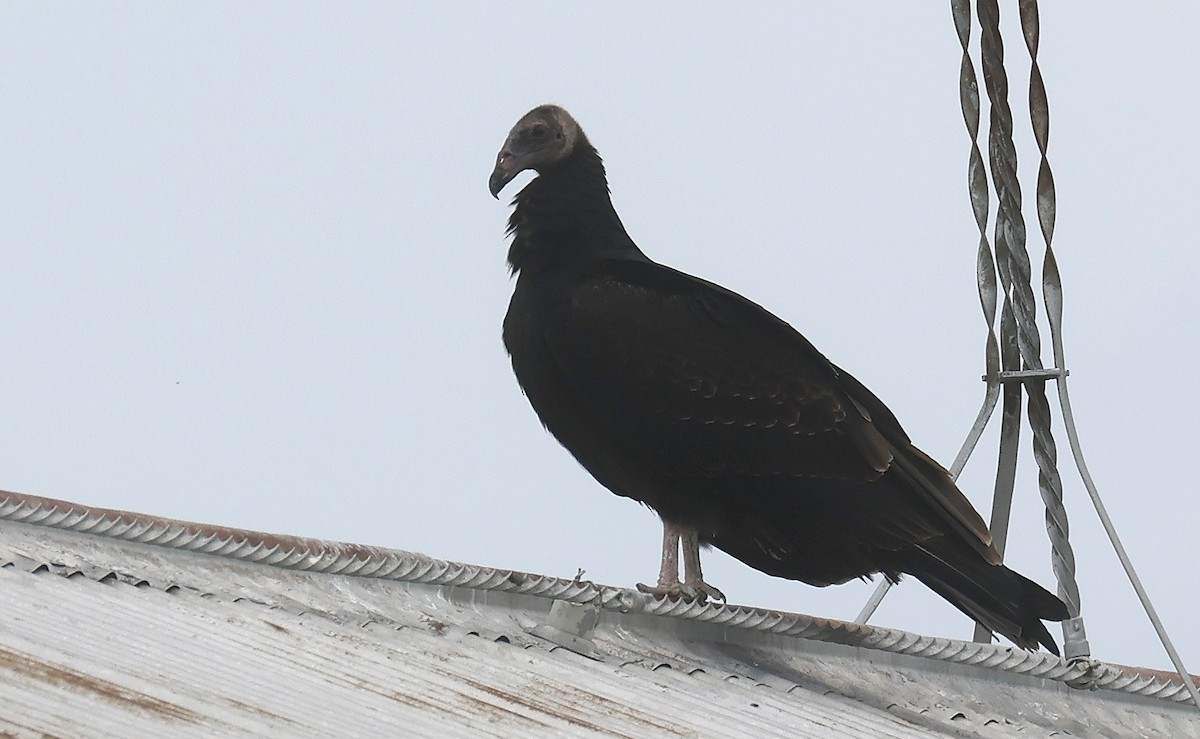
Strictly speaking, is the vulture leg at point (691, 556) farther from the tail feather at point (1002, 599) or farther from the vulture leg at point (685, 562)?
the tail feather at point (1002, 599)

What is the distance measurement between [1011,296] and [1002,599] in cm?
82

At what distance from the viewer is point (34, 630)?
2.25m

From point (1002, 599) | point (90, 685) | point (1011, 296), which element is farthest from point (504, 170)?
point (90, 685)

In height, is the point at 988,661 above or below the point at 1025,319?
below

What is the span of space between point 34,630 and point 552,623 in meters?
1.11

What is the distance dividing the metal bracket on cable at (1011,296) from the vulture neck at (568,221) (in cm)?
95

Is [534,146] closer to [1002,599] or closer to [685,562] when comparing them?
[685,562]

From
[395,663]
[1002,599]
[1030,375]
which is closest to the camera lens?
[395,663]

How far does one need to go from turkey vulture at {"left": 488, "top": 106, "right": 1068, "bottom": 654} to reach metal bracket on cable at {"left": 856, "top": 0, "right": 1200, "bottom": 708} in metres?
Result: 0.17

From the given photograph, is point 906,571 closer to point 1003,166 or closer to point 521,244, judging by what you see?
point 1003,166

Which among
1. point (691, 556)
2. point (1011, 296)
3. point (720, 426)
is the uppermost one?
point (1011, 296)

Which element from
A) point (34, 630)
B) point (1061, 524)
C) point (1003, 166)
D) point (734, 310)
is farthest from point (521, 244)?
point (34, 630)

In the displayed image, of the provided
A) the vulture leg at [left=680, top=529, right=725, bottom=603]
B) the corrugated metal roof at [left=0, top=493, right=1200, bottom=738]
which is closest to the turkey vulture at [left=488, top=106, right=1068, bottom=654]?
the vulture leg at [left=680, top=529, right=725, bottom=603]

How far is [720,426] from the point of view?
4230mm
